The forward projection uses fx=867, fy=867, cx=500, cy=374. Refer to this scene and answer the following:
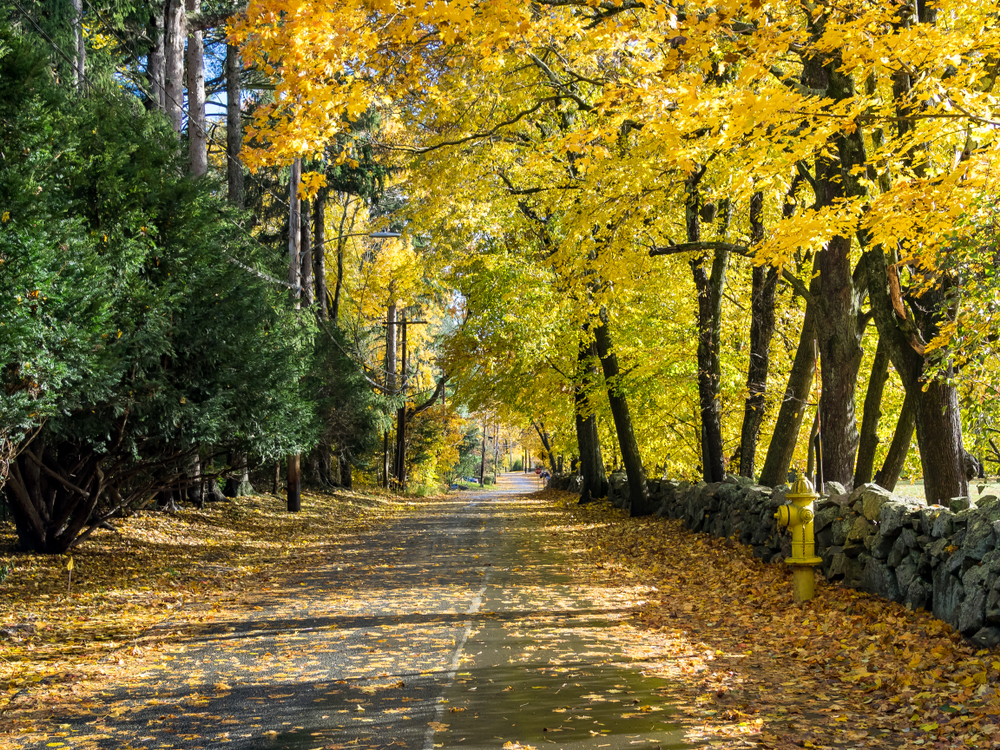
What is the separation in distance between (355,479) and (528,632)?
3544cm

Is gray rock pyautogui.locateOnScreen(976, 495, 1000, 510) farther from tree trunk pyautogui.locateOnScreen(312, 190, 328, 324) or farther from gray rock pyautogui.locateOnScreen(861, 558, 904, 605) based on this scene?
tree trunk pyautogui.locateOnScreen(312, 190, 328, 324)

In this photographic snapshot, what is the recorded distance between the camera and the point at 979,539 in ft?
22.7

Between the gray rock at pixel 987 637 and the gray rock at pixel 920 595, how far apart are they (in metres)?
1.30

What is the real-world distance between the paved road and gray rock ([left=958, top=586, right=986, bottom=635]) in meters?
2.49

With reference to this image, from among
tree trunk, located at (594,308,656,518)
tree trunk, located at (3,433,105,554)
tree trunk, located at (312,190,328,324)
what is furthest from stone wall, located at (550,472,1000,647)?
tree trunk, located at (312,190,328,324)

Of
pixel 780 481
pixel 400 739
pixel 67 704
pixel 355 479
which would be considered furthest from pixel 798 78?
pixel 355 479

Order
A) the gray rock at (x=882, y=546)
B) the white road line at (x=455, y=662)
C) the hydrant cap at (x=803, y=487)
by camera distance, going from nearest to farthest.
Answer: the white road line at (x=455, y=662)
the gray rock at (x=882, y=546)
the hydrant cap at (x=803, y=487)

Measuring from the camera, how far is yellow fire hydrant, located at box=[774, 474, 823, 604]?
899cm

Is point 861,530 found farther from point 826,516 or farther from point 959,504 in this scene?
point 959,504

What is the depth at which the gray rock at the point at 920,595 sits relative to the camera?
7.84 meters

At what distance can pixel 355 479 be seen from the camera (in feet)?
141

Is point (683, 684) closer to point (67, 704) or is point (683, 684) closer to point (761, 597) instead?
point (761, 597)

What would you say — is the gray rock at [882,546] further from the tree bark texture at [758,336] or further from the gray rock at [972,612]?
the tree bark texture at [758,336]

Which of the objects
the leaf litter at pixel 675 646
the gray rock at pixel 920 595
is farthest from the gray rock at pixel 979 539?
the gray rock at pixel 920 595
